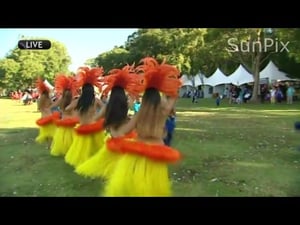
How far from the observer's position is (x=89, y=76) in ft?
16.6

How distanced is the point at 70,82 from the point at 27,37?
97 cm

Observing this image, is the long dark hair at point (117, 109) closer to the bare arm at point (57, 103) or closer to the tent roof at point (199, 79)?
the tent roof at point (199, 79)

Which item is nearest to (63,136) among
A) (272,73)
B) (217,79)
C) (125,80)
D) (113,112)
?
(113,112)

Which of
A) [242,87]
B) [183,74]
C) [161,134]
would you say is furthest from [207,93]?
[161,134]

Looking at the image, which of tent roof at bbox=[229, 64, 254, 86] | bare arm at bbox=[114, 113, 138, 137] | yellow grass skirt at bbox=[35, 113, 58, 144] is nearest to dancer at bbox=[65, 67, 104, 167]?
yellow grass skirt at bbox=[35, 113, 58, 144]

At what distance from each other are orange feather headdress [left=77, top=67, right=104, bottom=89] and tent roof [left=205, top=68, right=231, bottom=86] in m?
1.00

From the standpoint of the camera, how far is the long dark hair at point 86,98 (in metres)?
5.23

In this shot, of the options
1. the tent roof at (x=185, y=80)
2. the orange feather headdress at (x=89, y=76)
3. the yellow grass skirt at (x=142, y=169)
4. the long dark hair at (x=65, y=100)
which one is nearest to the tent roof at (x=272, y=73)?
the tent roof at (x=185, y=80)

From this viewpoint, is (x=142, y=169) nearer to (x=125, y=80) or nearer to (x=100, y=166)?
(x=100, y=166)

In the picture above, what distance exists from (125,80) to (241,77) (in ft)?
3.90

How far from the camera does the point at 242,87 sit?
528 cm

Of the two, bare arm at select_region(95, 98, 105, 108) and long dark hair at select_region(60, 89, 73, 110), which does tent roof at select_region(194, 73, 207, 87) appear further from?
long dark hair at select_region(60, 89, 73, 110)

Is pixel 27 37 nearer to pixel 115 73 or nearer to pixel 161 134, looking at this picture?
pixel 115 73

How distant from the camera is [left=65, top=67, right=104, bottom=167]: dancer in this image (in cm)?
512
